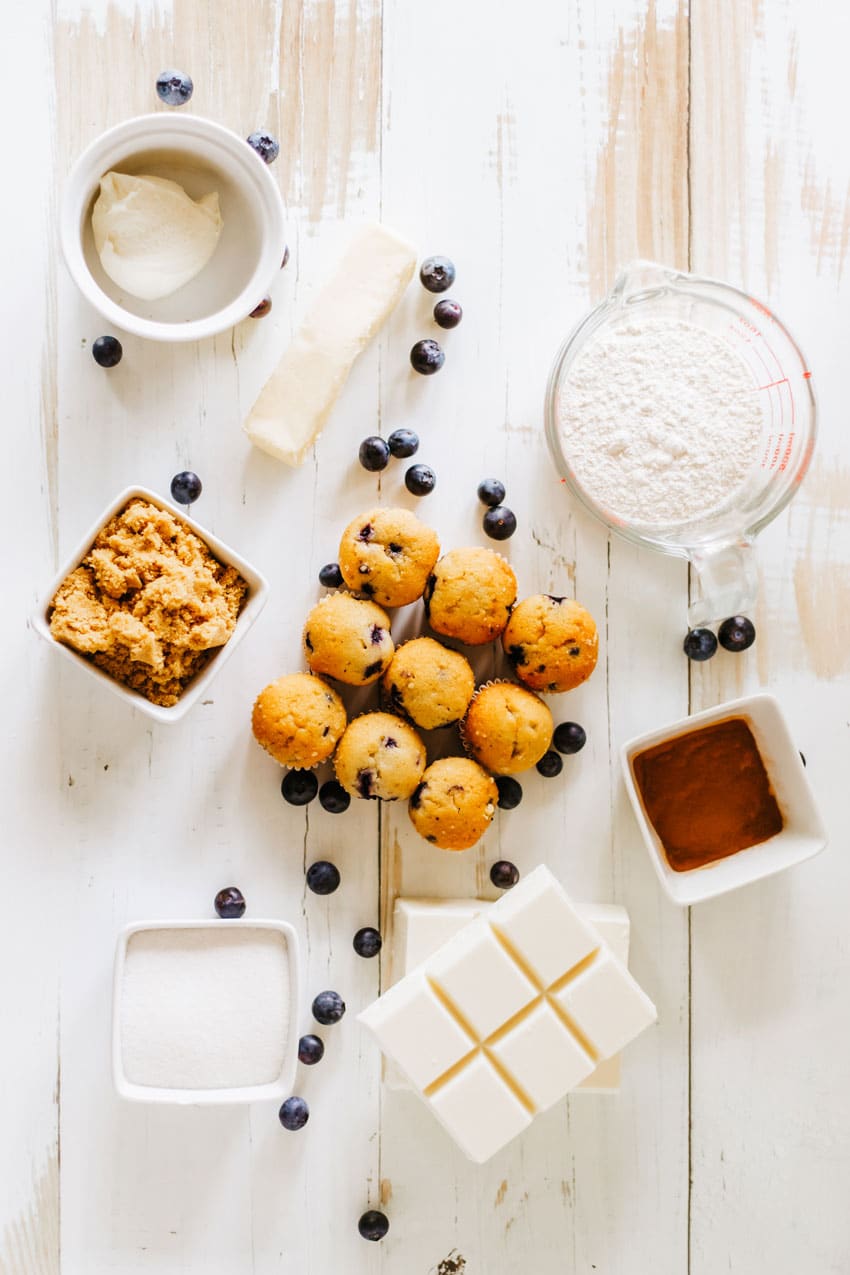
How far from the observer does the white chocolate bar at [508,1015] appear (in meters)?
1.18

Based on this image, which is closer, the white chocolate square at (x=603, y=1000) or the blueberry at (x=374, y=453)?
the white chocolate square at (x=603, y=1000)

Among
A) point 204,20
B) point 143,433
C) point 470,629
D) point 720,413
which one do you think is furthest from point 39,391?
point 720,413

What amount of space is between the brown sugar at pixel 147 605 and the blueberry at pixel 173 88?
0.54m

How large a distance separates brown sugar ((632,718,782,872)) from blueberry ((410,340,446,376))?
1.89 feet

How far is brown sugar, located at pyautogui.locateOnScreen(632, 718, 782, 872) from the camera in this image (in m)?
1.35

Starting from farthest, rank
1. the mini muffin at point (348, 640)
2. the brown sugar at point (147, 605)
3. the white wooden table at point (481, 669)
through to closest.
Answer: the white wooden table at point (481, 669) → the mini muffin at point (348, 640) → the brown sugar at point (147, 605)

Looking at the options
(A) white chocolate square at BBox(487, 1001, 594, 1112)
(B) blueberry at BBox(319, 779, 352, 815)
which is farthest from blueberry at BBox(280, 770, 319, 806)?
(A) white chocolate square at BBox(487, 1001, 594, 1112)

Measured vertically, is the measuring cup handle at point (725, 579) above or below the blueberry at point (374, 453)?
below

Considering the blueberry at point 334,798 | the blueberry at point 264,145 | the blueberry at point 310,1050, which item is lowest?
the blueberry at point 310,1050

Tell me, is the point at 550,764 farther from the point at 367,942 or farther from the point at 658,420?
the point at 658,420

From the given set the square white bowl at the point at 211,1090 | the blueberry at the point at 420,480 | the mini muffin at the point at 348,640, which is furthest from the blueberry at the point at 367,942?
the blueberry at the point at 420,480

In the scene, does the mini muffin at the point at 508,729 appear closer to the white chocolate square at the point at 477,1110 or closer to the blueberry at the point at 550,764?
the blueberry at the point at 550,764

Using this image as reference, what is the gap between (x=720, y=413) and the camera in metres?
1.30

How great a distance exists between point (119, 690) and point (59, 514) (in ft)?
1.04
